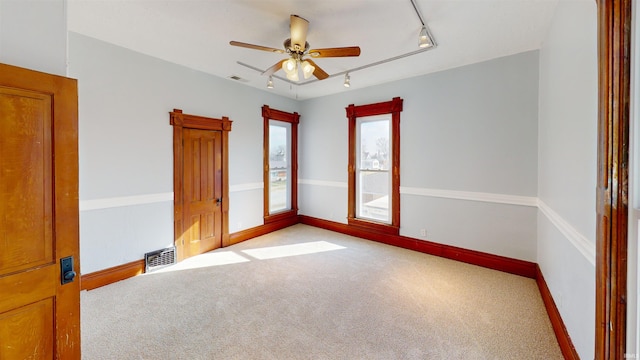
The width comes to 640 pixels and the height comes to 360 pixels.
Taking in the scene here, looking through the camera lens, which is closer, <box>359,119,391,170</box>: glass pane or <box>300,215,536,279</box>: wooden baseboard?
<box>300,215,536,279</box>: wooden baseboard

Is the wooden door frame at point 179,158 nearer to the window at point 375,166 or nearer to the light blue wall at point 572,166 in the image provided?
the window at point 375,166

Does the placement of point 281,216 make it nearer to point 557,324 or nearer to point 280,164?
point 280,164

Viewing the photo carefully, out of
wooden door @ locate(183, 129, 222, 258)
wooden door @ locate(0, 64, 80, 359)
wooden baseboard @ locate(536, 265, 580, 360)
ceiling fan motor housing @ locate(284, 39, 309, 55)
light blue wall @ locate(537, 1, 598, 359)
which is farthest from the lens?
wooden door @ locate(183, 129, 222, 258)

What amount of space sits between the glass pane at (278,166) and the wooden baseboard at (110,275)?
245 centimetres

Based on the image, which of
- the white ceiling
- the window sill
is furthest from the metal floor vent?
the white ceiling

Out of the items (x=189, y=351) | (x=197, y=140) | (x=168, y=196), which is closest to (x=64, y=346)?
(x=189, y=351)

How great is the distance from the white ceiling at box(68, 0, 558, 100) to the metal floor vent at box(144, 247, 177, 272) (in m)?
2.63

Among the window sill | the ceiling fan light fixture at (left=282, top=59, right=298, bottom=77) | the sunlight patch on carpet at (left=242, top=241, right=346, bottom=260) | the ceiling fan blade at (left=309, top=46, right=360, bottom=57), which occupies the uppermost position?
the ceiling fan blade at (left=309, top=46, right=360, bottom=57)

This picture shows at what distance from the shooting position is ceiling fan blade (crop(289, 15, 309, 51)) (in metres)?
2.37

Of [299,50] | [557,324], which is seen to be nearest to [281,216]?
[299,50]

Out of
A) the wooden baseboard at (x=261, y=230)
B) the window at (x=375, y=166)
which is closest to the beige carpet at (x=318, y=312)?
the wooden baseboard at (x=261, y=230)

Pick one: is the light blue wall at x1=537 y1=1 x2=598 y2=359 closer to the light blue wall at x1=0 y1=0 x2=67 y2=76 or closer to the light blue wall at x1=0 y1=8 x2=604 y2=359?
the light blue wall at x1=0 y1=8 x2=604 y2=359

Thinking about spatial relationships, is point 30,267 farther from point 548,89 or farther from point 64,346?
point 548,89

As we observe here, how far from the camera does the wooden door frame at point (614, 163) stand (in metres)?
0.85
